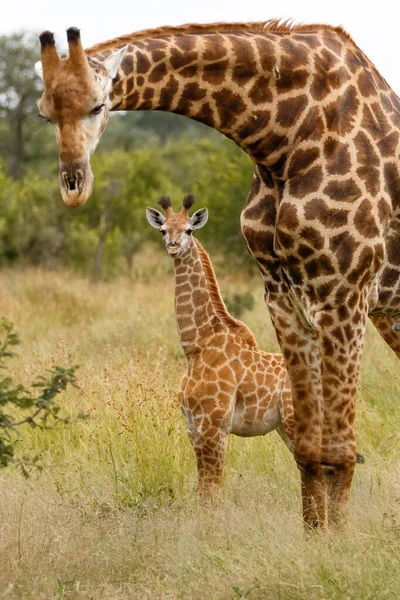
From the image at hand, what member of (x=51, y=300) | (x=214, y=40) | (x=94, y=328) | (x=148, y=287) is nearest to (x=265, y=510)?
(x=214, y=40)

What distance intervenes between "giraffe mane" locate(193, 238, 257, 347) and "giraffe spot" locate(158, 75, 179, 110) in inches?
97.5

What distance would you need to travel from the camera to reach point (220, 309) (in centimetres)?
695

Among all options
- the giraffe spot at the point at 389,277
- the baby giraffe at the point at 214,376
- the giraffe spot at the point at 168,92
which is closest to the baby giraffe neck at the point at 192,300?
the baby giraffe at the point at 214,376

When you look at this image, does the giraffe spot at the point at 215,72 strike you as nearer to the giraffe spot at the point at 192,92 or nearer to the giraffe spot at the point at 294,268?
the giraffe spot at the point at 192,92

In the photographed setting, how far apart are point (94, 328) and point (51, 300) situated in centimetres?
286

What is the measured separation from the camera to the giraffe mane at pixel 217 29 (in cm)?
441

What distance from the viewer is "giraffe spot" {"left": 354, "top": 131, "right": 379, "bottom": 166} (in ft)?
15.4

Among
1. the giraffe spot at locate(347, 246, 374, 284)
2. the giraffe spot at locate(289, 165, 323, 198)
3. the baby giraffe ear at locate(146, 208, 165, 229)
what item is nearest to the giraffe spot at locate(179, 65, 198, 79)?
the giraffe spot at locate(289, 165, 323, 198)

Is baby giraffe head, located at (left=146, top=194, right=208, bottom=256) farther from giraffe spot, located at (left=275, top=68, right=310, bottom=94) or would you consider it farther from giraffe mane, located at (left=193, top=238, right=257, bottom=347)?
giraffe spot, located at (left=275, top=68, right=310, bottom=94)

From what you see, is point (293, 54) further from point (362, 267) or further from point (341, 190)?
point (362, 267)

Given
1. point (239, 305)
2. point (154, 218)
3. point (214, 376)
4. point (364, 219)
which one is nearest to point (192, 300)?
point (214, 376)

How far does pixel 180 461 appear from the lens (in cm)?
654

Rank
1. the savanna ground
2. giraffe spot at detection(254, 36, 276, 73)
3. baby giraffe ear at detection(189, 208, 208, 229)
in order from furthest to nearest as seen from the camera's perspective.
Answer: baby giraffe ear at detection(189, 208, 208, 229) < giraffe spot at detection(254, 36, 276, 73) < the savanna ground

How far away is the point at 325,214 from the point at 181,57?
1.00m
